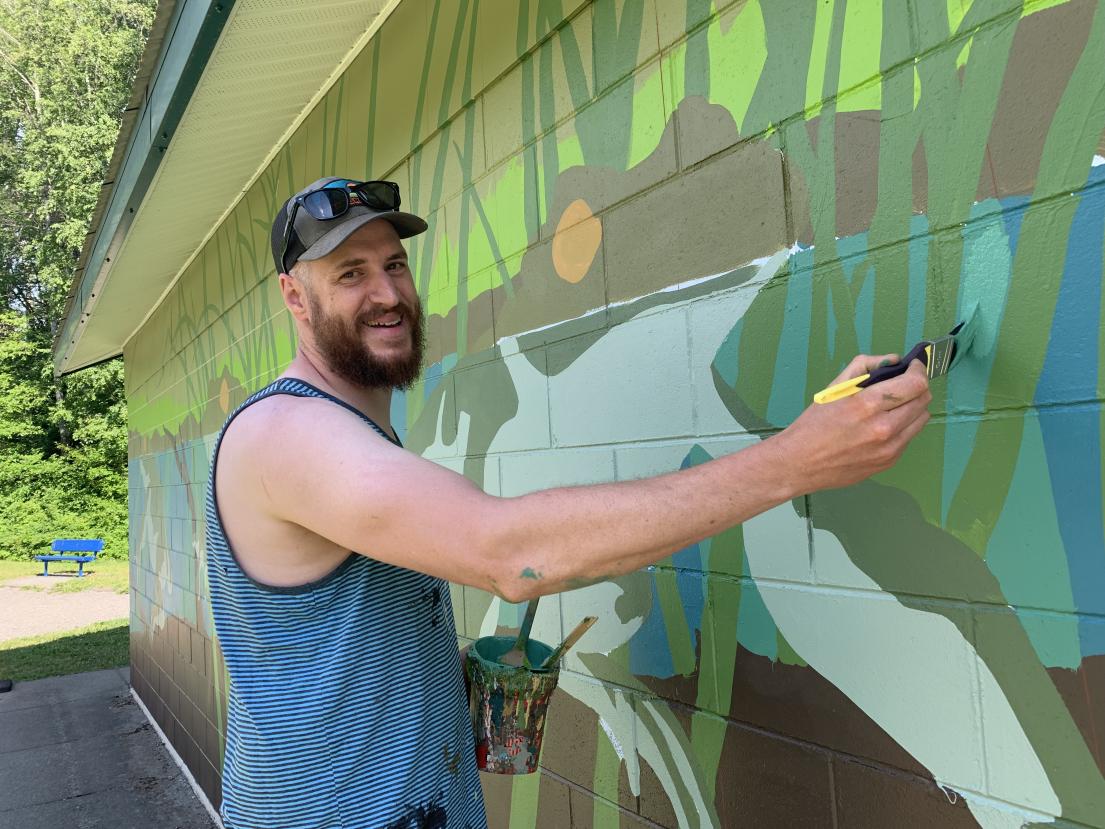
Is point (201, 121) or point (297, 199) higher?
point (201, 121)

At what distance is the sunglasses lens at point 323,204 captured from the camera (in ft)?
6.23

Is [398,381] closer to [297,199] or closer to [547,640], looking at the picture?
[297,199]

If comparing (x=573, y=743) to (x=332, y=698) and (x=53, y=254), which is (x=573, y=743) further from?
(x=53, y=254)

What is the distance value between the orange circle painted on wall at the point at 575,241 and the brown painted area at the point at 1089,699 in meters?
1.51

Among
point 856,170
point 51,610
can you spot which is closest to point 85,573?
point 51,610

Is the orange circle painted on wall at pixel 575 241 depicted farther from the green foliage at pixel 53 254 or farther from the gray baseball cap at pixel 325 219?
the green foliage at pixel 53 254

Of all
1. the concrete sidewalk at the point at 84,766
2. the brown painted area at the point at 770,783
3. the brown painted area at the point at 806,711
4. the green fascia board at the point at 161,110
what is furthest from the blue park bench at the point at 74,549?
the brown painted area at the point at 806,711

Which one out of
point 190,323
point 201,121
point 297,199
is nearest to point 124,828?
point 190,323

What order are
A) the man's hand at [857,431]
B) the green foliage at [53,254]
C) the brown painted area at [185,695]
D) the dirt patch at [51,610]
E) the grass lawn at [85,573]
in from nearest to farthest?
the man's hand at [857,431] → the brown painted area at [185,695] → the dirt patch at [51,610] → the grass lawn at [85,573] → the green foliage at [53,254]

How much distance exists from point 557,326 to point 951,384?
1273mm

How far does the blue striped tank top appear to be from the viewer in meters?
1.62

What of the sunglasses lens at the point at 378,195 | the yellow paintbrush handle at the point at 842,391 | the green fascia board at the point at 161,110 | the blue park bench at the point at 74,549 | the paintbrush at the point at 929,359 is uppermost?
the green fascia board at the point at 161,110

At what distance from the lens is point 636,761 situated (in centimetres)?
222

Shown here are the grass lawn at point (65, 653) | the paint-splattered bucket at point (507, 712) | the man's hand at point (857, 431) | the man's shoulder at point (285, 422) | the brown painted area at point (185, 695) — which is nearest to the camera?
the man's hand at point (857, 431)
